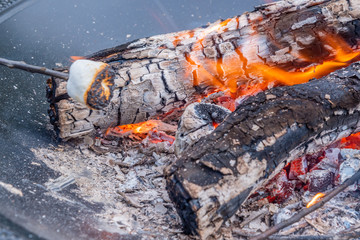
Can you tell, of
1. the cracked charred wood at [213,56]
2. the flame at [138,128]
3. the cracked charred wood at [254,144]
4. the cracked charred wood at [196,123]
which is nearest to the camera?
the cracked charred wood at [254,144]

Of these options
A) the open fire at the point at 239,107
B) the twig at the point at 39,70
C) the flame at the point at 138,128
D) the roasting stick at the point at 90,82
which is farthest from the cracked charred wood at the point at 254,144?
the flame at the point at 138,128

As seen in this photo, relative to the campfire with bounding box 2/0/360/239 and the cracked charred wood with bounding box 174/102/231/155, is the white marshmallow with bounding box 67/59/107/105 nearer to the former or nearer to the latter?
the campfire with bounding box 2/0/360/239

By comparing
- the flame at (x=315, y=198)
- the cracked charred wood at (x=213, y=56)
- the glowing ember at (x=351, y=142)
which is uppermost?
the cracked charred wood at (x=213, y=56)

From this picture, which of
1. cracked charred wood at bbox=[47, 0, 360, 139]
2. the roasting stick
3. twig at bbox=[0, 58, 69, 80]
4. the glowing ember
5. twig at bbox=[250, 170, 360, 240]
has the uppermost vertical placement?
twig at bbox=[0, 58, 69, 80]

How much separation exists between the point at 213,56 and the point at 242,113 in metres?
A: 0.54

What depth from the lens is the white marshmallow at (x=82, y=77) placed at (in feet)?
3.34

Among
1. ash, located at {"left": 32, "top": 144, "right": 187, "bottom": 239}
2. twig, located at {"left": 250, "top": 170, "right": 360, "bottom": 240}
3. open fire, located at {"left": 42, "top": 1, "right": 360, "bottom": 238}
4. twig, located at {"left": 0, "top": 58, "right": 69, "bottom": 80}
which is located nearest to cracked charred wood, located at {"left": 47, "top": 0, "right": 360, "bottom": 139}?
open fire, located at {"left": 42, "top": 1, "right": 360, "bottom": 238}

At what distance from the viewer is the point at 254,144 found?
1.03m

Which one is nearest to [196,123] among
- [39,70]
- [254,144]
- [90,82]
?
[254,144]

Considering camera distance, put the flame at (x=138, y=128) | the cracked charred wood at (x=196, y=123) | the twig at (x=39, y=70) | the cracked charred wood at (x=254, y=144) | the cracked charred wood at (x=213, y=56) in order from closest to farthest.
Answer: the cracked charred wood at (x=254, y=144) < the twig at (x=39, y=70) < the cracked charred wood at (x=196, y=123) < the cracked charred wood at (x=213, y=56) < the flame at (x=138, y=128)

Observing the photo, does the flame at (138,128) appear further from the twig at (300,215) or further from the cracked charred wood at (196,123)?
the twig at (300,215)

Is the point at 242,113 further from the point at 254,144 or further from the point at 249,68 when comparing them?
the point at 249,68

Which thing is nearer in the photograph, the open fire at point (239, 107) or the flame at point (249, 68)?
the open fire at point (239, 107)

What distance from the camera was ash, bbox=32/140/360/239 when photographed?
3.42 ft
